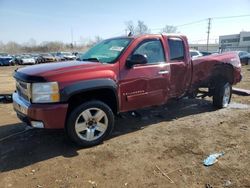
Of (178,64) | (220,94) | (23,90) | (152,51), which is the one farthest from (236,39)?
(23,90)

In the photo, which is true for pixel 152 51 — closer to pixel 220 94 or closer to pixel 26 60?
pixel 220 94

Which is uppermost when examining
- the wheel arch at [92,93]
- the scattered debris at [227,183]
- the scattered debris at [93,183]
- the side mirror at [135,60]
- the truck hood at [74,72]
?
the side mirror at [135,60]

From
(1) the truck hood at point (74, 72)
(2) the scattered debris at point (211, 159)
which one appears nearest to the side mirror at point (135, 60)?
(1) the truck hood at point (74, 72)

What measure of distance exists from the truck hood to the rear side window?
1688 mm

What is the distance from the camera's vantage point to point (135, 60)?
5.06 m

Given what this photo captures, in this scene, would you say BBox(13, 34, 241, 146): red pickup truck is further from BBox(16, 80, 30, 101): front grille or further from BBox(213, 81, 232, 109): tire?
BBox(213, 81, 232, 109): tire

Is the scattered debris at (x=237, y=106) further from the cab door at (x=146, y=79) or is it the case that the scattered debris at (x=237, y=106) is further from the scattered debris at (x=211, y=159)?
the scattered debris at (x=211, y=159)

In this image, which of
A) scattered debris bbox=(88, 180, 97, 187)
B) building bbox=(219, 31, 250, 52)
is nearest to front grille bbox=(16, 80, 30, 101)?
scattered debris bbox=(88, 180, 97, 187)

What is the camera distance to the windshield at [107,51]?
5250 mm

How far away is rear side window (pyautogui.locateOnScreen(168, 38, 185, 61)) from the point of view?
19.7 ft

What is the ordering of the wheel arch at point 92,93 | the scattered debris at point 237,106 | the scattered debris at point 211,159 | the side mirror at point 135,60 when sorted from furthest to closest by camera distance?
the scattered debris at point 237,106 < the side mirror at point 135,60 < the wheel arch at point 92,93 < the scattered debris at point 211,159

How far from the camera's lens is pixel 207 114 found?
680 centimetres

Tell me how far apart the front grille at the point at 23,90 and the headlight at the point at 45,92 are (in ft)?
0.54

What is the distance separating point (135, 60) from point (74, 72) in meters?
1.18
